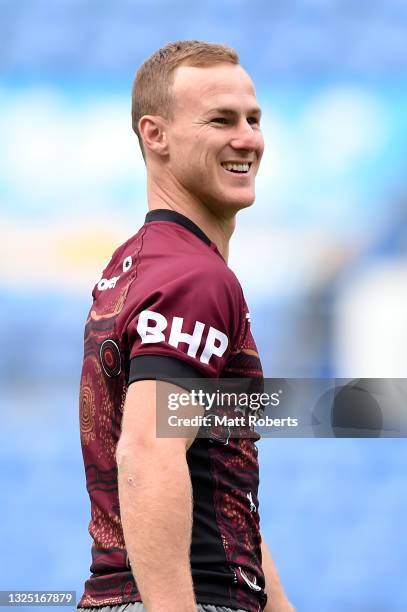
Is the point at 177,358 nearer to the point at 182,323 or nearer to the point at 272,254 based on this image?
the point at 182,323

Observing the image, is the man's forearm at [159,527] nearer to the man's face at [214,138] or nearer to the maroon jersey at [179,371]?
the maroon jersey at [179,371]

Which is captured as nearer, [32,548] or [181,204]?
[181,204]

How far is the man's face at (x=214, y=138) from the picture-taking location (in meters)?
1.56

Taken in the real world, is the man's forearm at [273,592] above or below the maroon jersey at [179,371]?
below

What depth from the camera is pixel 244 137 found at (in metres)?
1.58

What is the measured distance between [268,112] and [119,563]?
1865mm

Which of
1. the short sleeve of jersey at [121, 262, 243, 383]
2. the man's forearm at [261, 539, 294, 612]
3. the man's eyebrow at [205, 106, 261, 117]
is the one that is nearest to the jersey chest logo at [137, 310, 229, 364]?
the short sleeve of jersey at [121, 262, 243, 383]

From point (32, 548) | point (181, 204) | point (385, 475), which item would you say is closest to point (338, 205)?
point (385, 475)

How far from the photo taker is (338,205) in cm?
304

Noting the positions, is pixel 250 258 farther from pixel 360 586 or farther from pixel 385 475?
pixel 360 586

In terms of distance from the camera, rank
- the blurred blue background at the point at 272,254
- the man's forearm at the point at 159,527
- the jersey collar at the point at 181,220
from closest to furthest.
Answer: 1. the man's forearm at the point at 159,527
2. the jersey collar at the point at 181,220
3. the blurred blue background at the point at 272,254

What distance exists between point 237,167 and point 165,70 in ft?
0.62

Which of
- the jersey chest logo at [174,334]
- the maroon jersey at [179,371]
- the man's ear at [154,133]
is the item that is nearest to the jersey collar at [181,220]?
the maroon jersey at [179,371]

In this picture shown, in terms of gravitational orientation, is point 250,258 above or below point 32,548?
above
